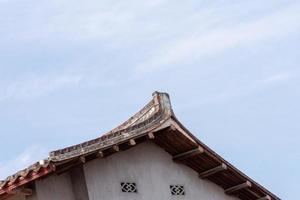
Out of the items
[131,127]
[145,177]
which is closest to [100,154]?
[131,127]

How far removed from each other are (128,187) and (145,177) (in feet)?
2.38

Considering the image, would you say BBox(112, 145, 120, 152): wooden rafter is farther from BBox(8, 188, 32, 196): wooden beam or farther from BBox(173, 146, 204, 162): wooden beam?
BBox(8, 188, 32, 196): wooden beam

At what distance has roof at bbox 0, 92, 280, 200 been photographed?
2138cm

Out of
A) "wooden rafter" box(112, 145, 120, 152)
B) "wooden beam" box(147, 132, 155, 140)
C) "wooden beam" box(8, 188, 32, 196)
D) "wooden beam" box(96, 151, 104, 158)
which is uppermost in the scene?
"wooden beam" box(147, 132, 155, 140)

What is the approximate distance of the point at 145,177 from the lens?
24.0 meters

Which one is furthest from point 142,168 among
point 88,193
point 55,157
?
point 55,157

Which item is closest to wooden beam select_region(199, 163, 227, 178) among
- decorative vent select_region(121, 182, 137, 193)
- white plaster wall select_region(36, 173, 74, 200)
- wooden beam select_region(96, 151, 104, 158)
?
decorative vent select_region(121, 182, 137, 193)

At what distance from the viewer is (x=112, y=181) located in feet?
76.4

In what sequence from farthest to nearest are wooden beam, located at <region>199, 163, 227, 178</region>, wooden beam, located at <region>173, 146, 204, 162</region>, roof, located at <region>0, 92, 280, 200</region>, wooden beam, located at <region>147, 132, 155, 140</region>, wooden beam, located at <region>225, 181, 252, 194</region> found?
wooden beam, located at <region>225, 181, 252, 194</region>
wooden beam, located at <region>199, 163, 227, 178</region>
wooden beam, located at <region>173, 146, 204, 162</region>
wooden beam, located at <region>147, 132, 155, 140</region>
roof, located at <region>0, 92, 280, 200</region>

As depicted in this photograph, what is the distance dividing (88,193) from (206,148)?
12.3 ft

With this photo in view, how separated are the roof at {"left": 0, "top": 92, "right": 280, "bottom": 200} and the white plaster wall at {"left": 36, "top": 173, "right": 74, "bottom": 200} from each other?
0.37 meters

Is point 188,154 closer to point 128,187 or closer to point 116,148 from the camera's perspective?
point 128,187

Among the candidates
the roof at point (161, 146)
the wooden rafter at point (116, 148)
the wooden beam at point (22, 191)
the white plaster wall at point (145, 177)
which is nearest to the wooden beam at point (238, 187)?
the roof at point (161, 146)

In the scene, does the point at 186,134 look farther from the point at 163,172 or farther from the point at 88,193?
the point at 88,193
